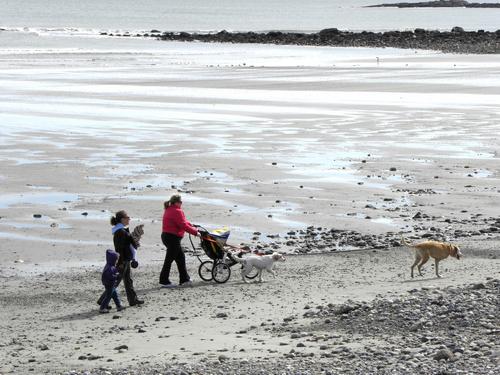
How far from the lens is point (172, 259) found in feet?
53.1

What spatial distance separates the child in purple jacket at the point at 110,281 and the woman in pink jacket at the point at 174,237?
147 centimetres

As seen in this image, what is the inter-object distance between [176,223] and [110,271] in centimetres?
191

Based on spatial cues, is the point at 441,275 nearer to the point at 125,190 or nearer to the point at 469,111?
the point at 125,190

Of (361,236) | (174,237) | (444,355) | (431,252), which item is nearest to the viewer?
(444,355)

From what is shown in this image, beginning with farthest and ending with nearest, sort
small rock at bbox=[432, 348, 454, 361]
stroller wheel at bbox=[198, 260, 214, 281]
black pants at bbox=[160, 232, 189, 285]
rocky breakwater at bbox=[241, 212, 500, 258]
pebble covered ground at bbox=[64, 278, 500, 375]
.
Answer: rocky breakwater at bbox=[241, 212, 500, 258] < stroller wheel at bbox=[198, 260, 214, 281] < black pants at bbox=[160, 232, 189, 285] < small rock at bbox=[432, 348, 454, 361] < pebble covered ground at bbox=[64, 278, 500, 375]

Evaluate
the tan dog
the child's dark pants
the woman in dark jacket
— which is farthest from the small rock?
the woman in dark jacket

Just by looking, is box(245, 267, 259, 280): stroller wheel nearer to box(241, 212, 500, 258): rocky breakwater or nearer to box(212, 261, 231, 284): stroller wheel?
box(212, 261, 231, 284): stroller wheel

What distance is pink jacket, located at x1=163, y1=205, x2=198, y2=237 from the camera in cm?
1625

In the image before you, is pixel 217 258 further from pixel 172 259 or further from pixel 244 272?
pixel 172 259

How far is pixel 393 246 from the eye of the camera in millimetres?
18344

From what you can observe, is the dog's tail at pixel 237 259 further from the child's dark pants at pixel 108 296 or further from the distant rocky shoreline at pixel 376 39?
the distant rocky shoreline at pixel 376 39

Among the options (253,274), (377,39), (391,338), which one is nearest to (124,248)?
(253,274)

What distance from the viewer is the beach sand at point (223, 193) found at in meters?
13.8

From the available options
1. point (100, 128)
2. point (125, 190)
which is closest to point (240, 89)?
point (100, 128)
